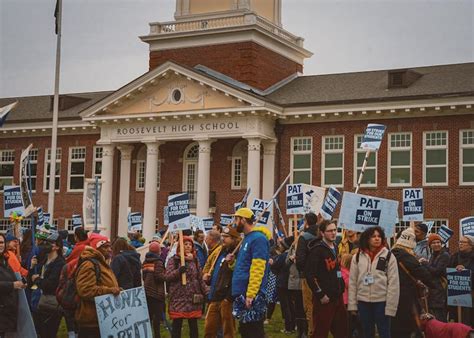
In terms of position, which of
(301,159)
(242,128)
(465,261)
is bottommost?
(465,261)

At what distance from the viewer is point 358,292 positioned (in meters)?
12.3

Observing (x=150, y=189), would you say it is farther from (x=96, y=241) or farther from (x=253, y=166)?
(x=96, y=241)

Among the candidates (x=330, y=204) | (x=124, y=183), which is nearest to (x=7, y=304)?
(x=330, y=204)

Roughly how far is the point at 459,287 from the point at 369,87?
86.9 ft

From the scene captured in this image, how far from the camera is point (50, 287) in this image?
13328mm

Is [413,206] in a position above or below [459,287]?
above

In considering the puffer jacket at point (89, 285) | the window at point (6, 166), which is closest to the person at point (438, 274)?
the puffer jacket at point (89, 285)

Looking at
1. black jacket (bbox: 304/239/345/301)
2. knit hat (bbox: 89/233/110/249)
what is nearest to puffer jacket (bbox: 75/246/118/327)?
knit hat (bbox: 89/233/110/249)

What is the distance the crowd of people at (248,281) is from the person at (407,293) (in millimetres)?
13

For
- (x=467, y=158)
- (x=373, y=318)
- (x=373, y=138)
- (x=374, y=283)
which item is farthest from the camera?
(x=467, y=158)

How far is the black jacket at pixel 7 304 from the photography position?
37.2ft

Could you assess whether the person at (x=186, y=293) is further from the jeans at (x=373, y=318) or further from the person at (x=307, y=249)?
the jeans at (x=373, y=318)

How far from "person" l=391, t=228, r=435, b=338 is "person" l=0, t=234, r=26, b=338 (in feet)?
A: 16.0

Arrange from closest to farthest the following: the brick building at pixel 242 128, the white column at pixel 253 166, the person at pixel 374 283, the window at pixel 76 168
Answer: the person at pixel 374 283, the brick building at pixel 242 128, the white column at pixel 253 166, the window at pixel 76 168
